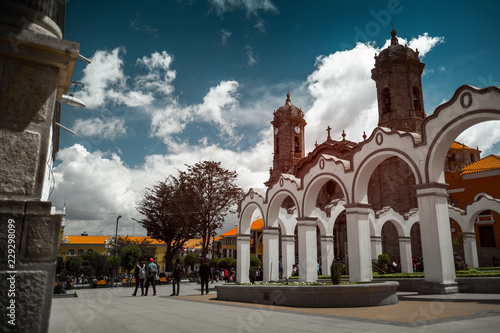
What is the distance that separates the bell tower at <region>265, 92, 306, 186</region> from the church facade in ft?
0.45

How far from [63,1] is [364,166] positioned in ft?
38.1

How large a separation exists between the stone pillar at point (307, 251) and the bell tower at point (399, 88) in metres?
16.5

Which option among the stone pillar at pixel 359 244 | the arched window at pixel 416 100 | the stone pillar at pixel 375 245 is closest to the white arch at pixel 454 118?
the stone pillar at pixel 359 244

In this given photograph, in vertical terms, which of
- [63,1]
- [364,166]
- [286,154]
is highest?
[286,154]

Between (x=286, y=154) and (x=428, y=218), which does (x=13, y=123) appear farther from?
(x=286, y=154)

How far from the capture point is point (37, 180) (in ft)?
7.02

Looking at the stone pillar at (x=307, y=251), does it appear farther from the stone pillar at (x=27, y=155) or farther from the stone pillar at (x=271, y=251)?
the stone pillar at (x=27, y=155)

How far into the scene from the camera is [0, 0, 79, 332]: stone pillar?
194 cm

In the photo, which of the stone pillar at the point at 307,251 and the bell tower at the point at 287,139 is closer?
the stone pillar at the point at 307,251

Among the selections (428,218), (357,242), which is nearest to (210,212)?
(357,242)

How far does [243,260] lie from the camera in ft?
59.6

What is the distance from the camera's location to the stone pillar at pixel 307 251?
14211 mm

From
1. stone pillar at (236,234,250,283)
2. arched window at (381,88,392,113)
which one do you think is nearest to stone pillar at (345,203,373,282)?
stone pillar at (236,234,250,283)

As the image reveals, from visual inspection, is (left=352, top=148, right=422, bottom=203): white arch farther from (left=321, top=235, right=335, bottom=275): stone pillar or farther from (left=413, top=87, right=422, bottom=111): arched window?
(left=413, top=87, right=422, bottom=111): arched window
